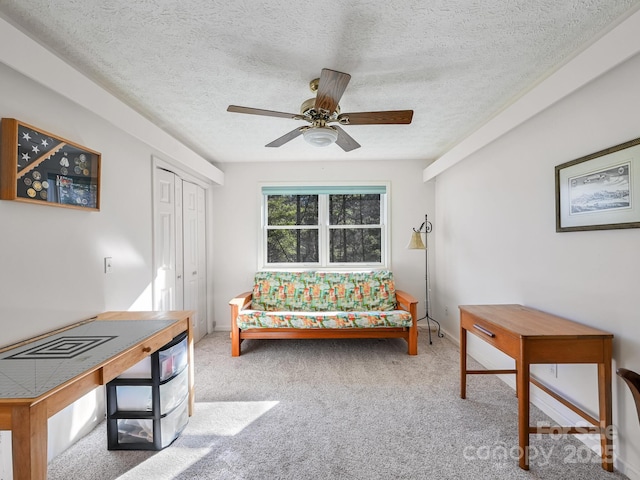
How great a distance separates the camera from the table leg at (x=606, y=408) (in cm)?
153

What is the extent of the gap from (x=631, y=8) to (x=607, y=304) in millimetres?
1504

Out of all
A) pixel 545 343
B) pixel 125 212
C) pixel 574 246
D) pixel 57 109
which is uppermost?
pixel 57 109

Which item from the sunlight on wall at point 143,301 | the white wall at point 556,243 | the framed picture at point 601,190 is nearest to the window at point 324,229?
the white wall at point 556,243

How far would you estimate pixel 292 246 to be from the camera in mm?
4219

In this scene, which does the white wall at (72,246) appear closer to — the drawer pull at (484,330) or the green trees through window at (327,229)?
the green trees through window at (327,229)

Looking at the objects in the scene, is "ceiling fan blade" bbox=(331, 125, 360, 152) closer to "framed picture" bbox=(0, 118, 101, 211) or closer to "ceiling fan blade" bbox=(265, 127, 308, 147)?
"ceiling fan blade" bbox=(265, 127, 308, 147)

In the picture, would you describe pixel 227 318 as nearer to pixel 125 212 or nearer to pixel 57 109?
pixel 125 212

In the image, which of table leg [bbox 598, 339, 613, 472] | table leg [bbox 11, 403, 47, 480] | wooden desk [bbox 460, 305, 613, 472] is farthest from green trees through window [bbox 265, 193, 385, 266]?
table leg [bbox 11, 403, 47, 480]

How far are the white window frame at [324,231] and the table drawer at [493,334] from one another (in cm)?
194

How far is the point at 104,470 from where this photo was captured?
5.26ft

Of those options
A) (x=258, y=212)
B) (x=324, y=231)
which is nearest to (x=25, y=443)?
(x=258, y=212)

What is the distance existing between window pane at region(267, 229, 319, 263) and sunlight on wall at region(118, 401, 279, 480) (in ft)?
7.14

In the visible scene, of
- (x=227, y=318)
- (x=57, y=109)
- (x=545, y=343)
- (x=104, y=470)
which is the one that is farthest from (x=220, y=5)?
(x=227, y=318)

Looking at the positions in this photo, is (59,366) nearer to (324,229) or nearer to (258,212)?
(258,212)
